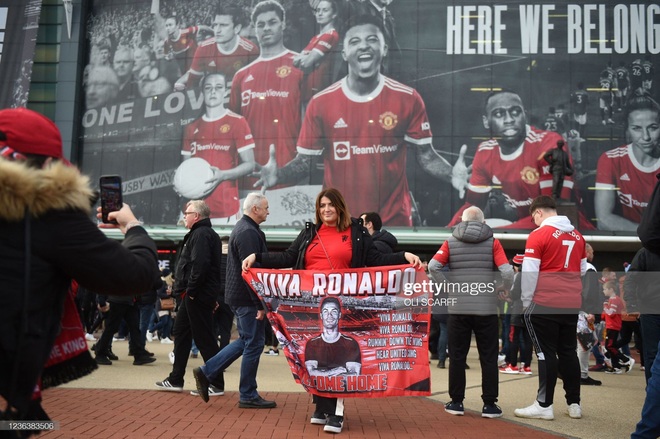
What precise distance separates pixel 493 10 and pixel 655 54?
687 cm

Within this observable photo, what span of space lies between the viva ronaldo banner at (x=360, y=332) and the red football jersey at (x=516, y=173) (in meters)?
24.0

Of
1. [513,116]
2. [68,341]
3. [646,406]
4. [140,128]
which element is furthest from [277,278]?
[140,128]

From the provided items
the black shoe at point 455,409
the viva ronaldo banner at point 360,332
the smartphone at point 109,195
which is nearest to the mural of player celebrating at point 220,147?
the black shoe at point 455,409

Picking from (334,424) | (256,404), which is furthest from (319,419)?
(256,404)

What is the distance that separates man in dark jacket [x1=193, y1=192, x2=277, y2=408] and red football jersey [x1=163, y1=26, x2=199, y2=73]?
86.6 feet

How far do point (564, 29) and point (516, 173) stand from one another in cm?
654

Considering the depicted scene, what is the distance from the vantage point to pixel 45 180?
2418 mm

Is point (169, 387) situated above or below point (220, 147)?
below

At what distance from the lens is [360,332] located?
6.14 m

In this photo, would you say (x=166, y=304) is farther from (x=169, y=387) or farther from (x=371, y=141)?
(x=371, y=141)

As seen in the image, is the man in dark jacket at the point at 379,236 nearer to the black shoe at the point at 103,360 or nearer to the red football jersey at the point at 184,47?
the black shoe at the point at 103,360

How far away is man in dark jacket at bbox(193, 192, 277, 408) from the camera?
7.00 metres

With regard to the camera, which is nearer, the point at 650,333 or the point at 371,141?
the point at 650,333

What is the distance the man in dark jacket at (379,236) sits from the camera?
7.84 metres
